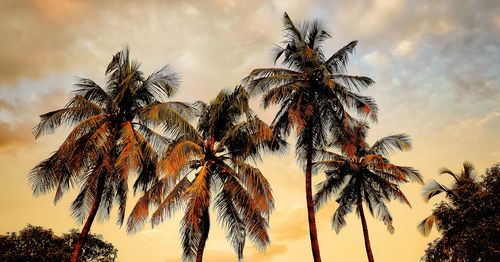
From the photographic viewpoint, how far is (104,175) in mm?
14969

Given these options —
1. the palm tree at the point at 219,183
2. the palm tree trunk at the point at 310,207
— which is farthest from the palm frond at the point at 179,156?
the palm tree trunk at the point at 310,207

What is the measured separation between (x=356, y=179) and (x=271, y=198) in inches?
421

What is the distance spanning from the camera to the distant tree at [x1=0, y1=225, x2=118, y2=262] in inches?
1072

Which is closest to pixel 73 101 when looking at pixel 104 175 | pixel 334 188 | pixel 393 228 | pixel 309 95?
pixel 104 175

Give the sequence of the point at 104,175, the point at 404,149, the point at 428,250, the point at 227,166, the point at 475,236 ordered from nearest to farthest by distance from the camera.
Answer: the point at 104,175
the point at 227,166
the point at 475,236
the point at 428,250
the point at 404,149

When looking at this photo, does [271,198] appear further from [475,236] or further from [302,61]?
[475,236]

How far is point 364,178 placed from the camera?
2397 cm

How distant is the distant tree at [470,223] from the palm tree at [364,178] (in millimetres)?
2683

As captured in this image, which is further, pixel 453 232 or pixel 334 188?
pixel 334 188

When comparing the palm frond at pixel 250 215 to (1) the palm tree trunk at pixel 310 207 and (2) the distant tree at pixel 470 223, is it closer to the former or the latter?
(1) the palm tree trunk at pixel 310 207

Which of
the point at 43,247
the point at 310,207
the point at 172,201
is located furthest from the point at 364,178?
the point at 43,247

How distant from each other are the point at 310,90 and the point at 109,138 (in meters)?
9.76

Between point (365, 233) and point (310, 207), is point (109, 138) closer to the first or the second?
point (310, 207)

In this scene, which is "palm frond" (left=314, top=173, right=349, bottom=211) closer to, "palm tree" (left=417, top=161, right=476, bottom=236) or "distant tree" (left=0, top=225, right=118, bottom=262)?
"palm tree" (left=417, top=161, right=476, bottom=236)
